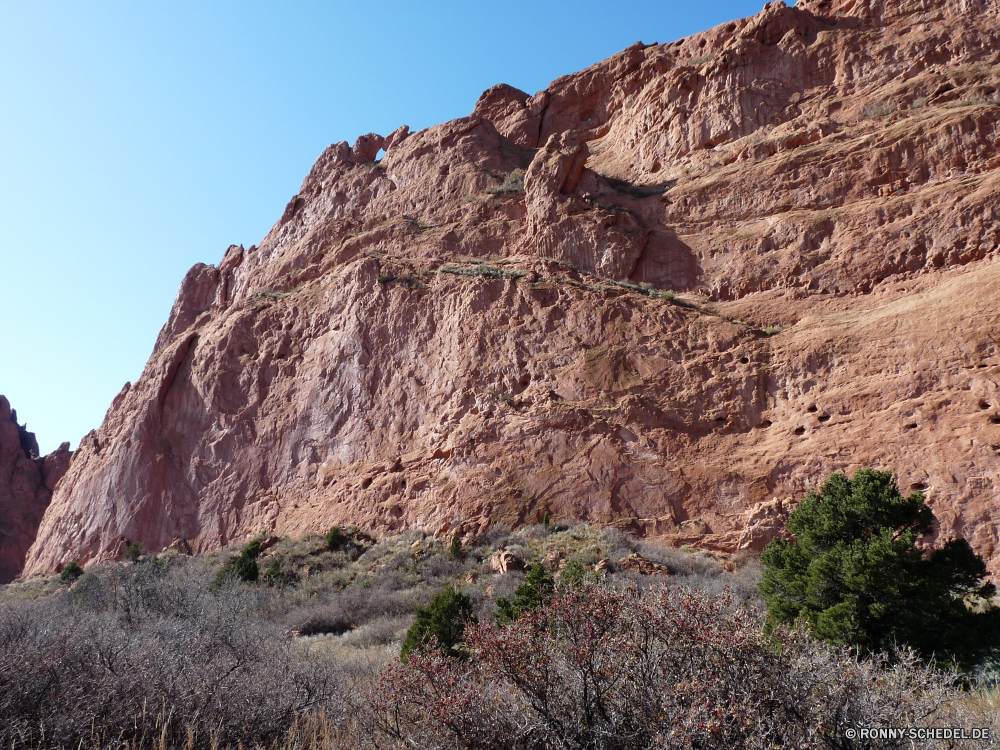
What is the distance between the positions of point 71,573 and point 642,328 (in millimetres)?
22605

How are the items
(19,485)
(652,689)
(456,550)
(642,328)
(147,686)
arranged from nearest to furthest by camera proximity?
(652,689), (147,686), (456,550), (642,328), (19,485)

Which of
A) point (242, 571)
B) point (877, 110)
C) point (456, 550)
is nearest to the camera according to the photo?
point (242, 571)

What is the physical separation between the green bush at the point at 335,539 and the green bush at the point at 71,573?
10.9 meters

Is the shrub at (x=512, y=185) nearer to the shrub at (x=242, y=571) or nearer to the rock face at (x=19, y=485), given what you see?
the shrub at (x=242, y=571)

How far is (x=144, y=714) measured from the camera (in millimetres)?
4812

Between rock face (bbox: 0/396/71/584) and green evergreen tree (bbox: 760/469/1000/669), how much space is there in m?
42.9

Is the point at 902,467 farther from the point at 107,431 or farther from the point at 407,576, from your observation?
the point at 107,431

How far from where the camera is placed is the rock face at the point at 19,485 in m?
36.5

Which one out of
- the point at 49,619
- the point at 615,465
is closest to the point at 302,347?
the point at 615,465

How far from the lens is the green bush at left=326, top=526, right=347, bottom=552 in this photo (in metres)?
18.8

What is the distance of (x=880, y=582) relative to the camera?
22.6 feet

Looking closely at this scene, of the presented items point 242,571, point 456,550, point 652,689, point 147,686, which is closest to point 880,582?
point 652,689

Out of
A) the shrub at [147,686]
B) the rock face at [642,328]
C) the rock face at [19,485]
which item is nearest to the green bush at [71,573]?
the rock face at [642,328]

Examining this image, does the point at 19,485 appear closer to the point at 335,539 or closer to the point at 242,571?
the point at 335,539
